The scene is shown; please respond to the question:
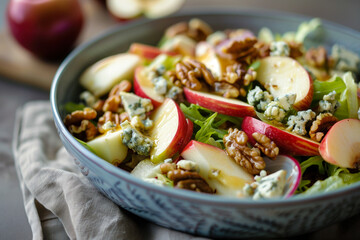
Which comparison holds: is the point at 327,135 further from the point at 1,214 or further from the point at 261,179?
the point at 1,214

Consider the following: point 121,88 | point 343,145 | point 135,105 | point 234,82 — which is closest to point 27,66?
point 121,88

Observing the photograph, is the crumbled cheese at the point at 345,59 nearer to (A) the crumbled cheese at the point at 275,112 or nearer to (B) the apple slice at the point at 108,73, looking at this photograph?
(A) the crumbled cheese at the point at 275,112

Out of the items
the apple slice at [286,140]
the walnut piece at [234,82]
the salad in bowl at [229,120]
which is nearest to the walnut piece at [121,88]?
the salad in bowl at [229,120]

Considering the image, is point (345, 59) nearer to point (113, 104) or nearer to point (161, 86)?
point (161, 86)

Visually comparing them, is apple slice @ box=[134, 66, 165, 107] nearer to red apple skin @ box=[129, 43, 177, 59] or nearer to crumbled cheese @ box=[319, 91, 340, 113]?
A: red apple skin @ box=[129, 43, 177, 59]

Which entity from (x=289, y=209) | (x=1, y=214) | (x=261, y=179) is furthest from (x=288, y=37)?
(x=1, y=214)

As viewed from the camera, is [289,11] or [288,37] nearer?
[288,37]

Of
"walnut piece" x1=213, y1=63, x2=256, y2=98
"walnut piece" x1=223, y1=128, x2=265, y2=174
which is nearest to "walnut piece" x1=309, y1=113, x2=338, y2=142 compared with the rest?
"walnut piece" x1=223, y1=128, x2=265, y2=174
